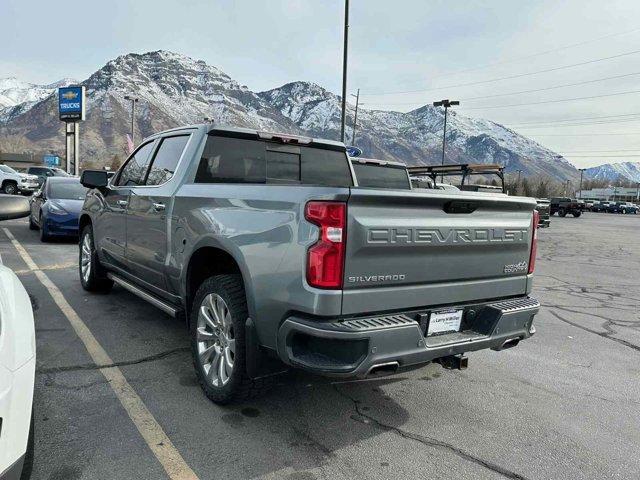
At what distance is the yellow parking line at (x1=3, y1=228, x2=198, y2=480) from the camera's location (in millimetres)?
2725

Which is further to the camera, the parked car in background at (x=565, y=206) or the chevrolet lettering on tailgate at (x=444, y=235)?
the parked car in background at (x=565, y=206)

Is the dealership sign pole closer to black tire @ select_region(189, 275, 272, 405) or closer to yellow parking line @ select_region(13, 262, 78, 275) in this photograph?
yellow parking line @ select_region(13, 262, 78, 275)

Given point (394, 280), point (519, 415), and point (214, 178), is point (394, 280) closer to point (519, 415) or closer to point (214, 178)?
point (519, 415)

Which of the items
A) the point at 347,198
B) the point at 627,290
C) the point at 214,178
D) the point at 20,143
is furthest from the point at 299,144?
the point at 20,143

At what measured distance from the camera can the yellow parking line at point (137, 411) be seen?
272 centimetres

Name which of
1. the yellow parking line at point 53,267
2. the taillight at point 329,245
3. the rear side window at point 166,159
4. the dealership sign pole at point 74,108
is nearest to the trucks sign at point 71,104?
the dealership sign pole at point 74,108

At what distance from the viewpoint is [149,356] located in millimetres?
4289

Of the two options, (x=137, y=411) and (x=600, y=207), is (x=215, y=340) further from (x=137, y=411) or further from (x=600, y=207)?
(x=600, y=207)

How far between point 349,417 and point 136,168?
11.1 feet

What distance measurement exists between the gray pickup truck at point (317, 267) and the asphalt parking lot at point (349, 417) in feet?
1.22

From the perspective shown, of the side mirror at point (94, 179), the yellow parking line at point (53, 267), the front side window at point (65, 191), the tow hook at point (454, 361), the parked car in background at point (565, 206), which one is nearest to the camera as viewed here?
the tow hook at point (454, 361)

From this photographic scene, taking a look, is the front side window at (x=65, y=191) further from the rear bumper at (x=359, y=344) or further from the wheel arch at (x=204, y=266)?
the rear bumper at (x=359, y=344)

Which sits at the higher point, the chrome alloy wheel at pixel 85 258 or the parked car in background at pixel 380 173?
the parked car in background at pixel 380 173

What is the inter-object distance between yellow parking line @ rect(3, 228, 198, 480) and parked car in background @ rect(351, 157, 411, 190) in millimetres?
3799
